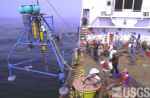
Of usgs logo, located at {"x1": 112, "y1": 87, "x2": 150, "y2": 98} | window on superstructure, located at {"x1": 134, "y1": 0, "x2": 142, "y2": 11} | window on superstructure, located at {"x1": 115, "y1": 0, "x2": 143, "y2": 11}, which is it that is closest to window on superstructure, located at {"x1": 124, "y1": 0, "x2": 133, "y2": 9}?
window on superstructure, located at {"x1": 115, "y1": 0, "x2": 143, "y2": 11}

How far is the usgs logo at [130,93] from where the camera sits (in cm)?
1733

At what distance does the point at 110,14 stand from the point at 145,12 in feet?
15.8

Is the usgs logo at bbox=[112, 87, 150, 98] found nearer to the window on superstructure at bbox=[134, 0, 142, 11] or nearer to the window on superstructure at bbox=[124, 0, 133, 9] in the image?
the window on superstructure at bbox=[134, 0, 142, 11]

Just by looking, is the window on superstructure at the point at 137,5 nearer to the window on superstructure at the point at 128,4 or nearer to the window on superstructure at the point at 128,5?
the window on superstructure at the point at 128,5

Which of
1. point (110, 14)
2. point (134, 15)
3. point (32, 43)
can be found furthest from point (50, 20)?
point (134, 15)

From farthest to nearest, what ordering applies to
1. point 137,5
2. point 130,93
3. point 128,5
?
point 128,5, point 137,5, point 130,93

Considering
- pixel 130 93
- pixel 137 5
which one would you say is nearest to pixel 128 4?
pixel 137 5

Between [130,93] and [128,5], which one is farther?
[128,5]

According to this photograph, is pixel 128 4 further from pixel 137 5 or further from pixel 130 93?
pixel 130 93

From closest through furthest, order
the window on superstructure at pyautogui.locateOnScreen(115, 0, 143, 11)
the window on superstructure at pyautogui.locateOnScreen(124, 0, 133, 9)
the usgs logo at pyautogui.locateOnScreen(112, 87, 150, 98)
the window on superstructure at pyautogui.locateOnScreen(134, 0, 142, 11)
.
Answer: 1. the usgs logo at pyautogui.locateOnScreen(112, 87, 150, 98)
2. the window on superstructure at pyautogui.locateOnScreen(134, 0, 142, 11)
3. the window on superstructure at pyautogui.locateOnScreen(115, 0, 143, 11)
4. the window on superstructure at pyautogui.locateOnScreen(124, 0, 133, 9)

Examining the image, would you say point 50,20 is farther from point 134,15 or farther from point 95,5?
point 134,15

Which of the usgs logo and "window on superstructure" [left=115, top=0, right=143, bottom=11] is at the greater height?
"window on superstructure" [left=115, top=0, right=143, bottom=11]

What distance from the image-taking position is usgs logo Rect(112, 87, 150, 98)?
17328 millimetres

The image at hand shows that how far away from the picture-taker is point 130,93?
17.6 metres
